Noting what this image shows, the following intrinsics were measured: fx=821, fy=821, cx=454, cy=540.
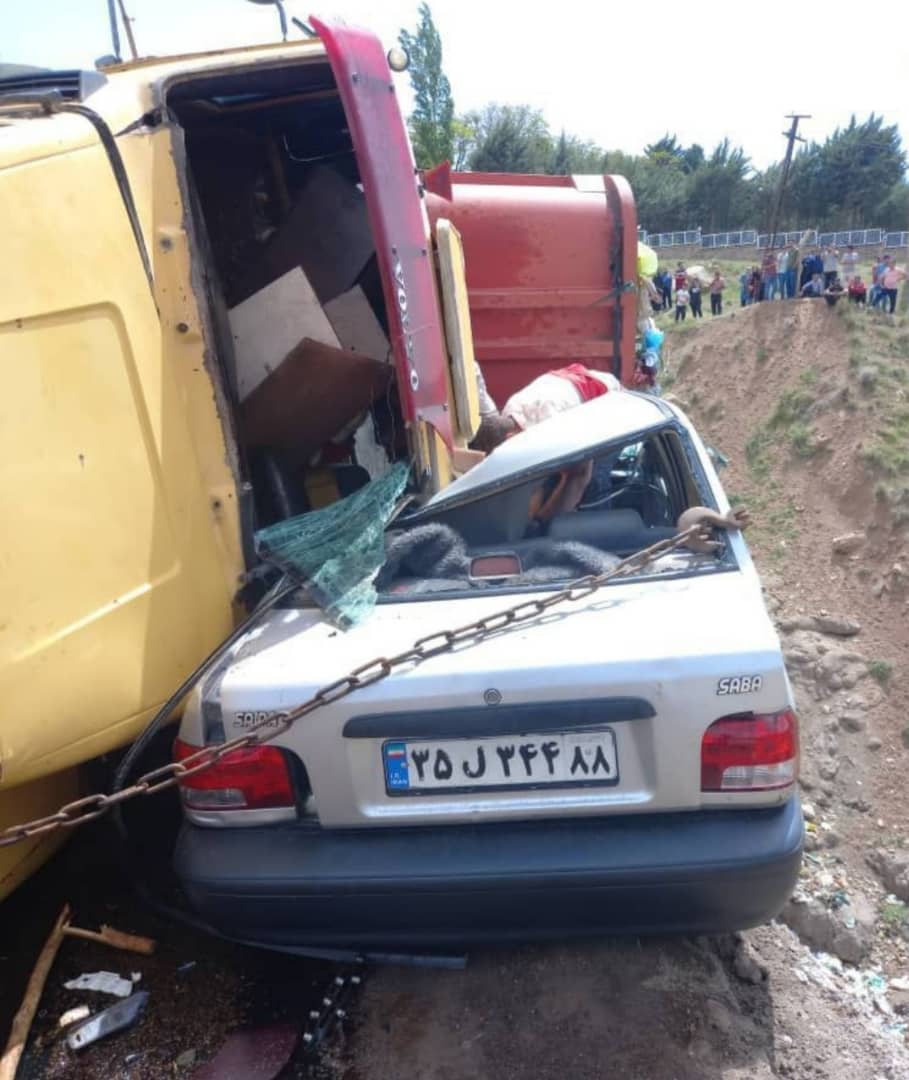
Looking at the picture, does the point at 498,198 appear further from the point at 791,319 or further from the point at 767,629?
the point at 791,319

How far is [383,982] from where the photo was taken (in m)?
2.58

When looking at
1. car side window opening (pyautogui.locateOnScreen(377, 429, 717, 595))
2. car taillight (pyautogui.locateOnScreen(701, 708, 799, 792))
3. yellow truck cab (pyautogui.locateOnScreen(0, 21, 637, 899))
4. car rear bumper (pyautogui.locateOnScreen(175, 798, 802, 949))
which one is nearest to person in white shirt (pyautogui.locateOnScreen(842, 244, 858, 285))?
yellow truck cab (pyautogui.locateOnScreen(0, 21, 637, 899))

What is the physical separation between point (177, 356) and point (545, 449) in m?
1.22

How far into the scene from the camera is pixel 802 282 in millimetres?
18922

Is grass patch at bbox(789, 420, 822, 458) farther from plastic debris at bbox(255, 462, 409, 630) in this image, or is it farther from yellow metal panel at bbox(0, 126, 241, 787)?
yellow metal panel at bbox(0, 126, 241, 787)

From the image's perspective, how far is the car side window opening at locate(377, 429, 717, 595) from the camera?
2559 millimetres

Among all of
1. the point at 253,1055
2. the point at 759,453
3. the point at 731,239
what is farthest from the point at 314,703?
the point at 731,239

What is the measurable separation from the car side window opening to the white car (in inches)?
9.8

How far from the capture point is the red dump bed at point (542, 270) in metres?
5.58

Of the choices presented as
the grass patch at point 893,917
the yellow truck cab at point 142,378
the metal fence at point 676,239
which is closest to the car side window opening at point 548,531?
the yellow truck cab at point 142,378

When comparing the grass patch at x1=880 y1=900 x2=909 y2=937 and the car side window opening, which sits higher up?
the car side window opening

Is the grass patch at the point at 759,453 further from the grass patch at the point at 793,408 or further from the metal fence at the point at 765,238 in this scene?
the metal fence at the point at 765,238

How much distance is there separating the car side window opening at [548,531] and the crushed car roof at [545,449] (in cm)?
4

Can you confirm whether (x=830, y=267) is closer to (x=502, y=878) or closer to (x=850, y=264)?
(x=850, y=264)
